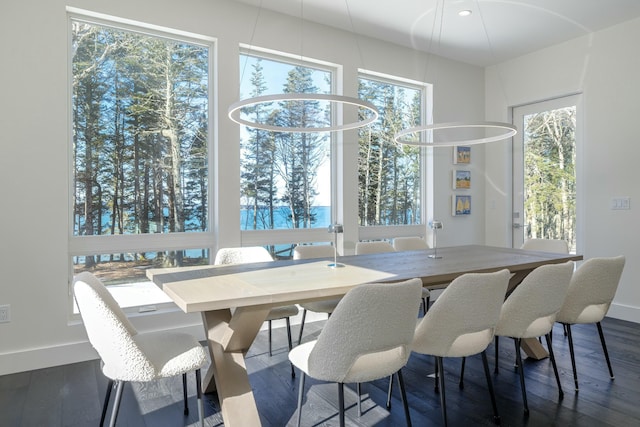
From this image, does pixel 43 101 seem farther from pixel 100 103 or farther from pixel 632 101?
pixel 632 101

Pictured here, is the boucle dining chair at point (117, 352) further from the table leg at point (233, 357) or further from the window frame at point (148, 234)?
the window frame at point (148, 234)

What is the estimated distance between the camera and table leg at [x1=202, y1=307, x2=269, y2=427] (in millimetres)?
1916

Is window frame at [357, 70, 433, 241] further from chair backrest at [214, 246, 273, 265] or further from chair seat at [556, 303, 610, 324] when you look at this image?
chair seat at [556, 303, 610, 324]

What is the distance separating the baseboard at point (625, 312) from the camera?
400cm

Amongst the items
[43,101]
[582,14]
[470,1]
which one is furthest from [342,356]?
[582,14]

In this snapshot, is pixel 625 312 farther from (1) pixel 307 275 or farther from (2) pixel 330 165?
(1) pixel 307 275

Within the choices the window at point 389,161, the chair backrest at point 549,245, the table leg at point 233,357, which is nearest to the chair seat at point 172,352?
the table leg at point 233,357

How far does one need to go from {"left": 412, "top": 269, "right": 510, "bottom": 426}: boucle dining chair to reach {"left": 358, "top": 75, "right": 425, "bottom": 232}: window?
259cm

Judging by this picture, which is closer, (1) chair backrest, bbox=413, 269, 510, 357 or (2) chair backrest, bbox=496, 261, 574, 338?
(1) chair backrest, bbox=413, 269, 510, 357

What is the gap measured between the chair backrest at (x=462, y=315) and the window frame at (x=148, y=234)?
89.1 inches

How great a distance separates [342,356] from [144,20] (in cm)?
306

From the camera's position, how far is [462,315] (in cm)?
188

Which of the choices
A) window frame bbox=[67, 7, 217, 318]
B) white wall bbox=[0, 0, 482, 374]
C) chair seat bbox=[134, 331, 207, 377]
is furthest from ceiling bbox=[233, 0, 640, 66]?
chair seat bbox=[134, 331, 207, 377]

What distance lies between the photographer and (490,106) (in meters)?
5.44
